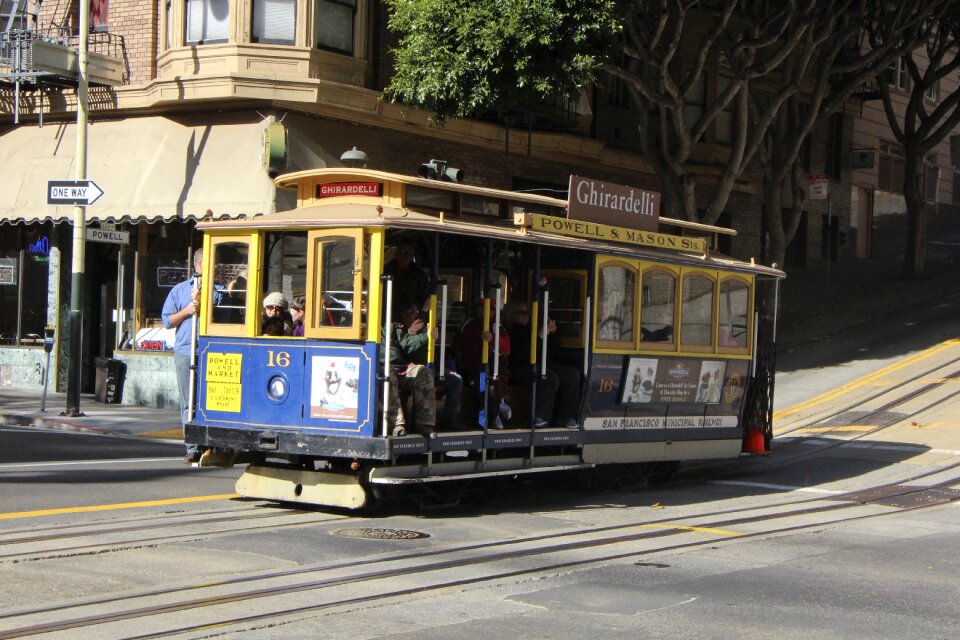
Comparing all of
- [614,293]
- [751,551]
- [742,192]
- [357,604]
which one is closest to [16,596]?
[357,604]

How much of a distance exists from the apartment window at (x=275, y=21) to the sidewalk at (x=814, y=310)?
21.5ft

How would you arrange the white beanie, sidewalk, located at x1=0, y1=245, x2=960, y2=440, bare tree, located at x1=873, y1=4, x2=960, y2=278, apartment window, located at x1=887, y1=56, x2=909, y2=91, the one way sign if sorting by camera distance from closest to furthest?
the white beanie → the one way sign → sidewalk, located at x1=0, y1=245, x2=960, y2=440 → bare tree, located at x1=873, y1=4, x2=960, y2=278 → apartment window, located at x1=887, y1=56, x2=909, y2=91

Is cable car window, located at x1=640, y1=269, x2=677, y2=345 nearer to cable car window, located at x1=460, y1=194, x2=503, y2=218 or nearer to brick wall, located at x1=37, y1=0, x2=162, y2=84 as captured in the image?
cable car window, located at x1=460, y1=194, x2=503, y2=218

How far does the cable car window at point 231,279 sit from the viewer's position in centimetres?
1085

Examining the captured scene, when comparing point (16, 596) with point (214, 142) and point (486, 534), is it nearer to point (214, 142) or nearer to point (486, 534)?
point (486, 534)

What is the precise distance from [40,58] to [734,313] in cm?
1239

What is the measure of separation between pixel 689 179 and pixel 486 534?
1420 cm

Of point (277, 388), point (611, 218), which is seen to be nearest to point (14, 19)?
point (611, 218)

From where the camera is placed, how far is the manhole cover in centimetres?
950

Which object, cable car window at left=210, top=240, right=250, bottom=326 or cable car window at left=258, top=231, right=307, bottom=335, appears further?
cable car window at left=210, top=240, right=250, bottom=326

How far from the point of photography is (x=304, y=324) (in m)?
10.6

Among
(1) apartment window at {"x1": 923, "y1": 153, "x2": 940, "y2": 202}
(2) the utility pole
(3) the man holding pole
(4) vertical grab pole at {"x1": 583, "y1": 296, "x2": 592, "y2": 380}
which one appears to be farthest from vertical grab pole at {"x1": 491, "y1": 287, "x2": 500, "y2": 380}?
(1) apartment window at {"x1": 923, "y1": 153, "x2": 940, "y2": 202}

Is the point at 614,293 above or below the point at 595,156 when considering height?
below

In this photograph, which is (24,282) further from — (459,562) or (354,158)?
(459,562)
